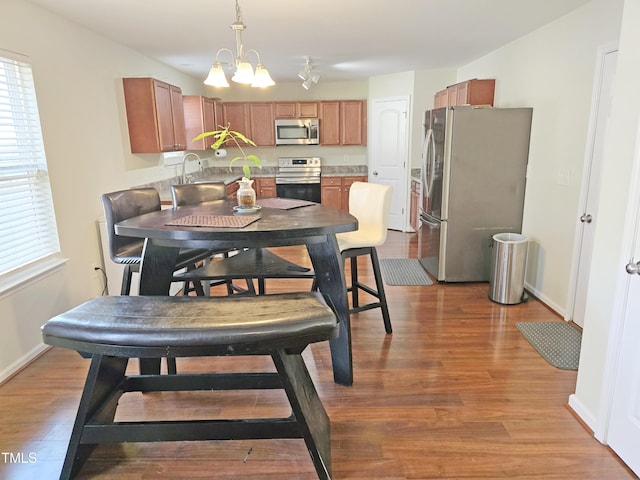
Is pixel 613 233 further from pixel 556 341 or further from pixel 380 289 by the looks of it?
pixel 380 289

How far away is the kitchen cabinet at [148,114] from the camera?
155 inches

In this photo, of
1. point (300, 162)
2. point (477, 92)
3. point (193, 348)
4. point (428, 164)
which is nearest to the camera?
point (193, 348)

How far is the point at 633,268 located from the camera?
1.63 m

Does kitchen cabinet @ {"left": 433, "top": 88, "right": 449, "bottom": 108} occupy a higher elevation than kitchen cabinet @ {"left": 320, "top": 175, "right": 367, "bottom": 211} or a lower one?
higher

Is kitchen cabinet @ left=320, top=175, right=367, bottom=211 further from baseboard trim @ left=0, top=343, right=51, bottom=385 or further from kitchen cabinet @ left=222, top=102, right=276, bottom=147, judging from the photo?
baseboard trim @ left=0, top=343, right=51, bottom=385

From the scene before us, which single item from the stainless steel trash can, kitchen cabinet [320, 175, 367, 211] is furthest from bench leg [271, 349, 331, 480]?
kitchen cabinet [320, 175, 367, 211]

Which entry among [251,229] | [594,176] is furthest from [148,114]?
[594,176]

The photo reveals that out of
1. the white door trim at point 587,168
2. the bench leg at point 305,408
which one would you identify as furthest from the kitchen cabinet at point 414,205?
the bench leg at point 305,408

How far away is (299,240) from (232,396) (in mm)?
973

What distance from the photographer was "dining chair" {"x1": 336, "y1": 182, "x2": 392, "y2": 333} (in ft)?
8.80

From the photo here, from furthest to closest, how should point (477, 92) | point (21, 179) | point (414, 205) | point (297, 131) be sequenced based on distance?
point (297, 131), point (414, 205), point (477, 92), point (21, 179)

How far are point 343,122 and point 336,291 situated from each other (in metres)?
5.09

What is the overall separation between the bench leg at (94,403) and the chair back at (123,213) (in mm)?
964

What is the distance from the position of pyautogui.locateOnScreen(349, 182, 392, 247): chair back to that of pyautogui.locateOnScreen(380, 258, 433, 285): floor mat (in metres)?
1.31
